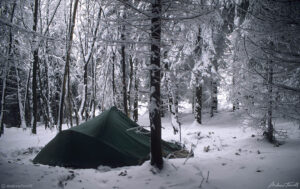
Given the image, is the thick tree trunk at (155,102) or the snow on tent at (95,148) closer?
the thick tree trunk at (155,102)

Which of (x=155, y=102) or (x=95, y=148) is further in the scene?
(x=95, y=148)

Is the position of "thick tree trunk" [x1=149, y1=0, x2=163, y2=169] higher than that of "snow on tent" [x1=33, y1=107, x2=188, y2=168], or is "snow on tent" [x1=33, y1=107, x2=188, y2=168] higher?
"thick tree trunk" [x1=149, y1=0, x2=163, y2=169]

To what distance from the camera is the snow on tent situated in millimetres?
5871

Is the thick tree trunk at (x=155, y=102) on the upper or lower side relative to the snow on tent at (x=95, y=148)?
upper

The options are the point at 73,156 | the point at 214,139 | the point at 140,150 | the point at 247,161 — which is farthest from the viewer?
the point at 214,139

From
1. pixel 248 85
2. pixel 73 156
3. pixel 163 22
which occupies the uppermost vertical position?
pixel 163 22

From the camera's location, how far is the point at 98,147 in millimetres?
6047

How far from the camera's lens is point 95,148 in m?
6.04

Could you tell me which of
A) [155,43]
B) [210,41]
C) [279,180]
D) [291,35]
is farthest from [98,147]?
[210,41]

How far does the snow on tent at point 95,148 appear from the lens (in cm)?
587

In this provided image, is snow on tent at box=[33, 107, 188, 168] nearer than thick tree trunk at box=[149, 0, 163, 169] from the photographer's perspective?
No

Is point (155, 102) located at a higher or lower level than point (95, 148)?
higher

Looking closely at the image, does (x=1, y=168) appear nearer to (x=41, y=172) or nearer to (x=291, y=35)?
(x=41, y=172)

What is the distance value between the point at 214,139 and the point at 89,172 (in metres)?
6.82
